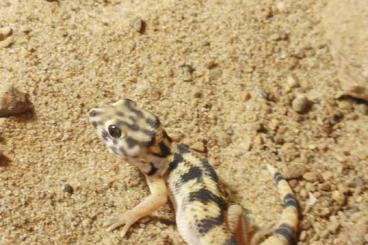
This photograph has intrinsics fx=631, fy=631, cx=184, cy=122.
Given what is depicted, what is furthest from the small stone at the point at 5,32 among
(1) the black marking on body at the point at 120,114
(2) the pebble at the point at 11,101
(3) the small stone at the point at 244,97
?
(3) the small stone at the point at 244,97

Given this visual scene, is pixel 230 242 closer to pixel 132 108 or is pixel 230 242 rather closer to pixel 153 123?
pixel 153 123

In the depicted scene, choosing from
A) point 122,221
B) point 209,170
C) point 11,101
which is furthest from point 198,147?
point 11,101

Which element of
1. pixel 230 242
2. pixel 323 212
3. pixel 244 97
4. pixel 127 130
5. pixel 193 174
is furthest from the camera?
pixel 244 97

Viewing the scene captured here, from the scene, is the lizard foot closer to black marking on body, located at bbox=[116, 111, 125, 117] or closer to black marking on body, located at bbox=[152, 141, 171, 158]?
black marking on body, located at bbox=[152, 141, 171, 158]

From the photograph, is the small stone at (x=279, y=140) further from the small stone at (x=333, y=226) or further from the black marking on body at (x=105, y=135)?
the black marking on body at (x=105, y=135)

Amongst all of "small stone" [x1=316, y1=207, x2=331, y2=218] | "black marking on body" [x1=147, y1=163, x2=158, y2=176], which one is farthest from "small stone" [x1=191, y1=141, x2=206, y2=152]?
"small stone" [x1=316, y1=207, x2=331, y2=218]

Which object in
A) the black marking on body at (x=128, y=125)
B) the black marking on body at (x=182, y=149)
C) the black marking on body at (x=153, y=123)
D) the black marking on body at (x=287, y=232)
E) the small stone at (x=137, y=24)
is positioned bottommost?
the black marking on body at (x=287, y=232)
